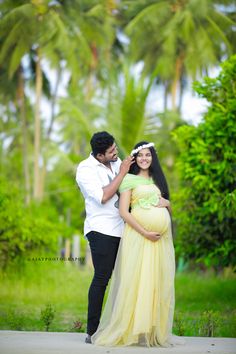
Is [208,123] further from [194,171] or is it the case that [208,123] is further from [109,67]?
[109,67]

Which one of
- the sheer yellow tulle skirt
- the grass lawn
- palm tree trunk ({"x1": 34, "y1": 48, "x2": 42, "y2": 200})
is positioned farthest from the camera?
palm tree trunk ({"x1": 34, "y1": 48, "x2": 42, "y2": 200})

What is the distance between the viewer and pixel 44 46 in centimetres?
3195

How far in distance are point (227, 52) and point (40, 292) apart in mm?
18751

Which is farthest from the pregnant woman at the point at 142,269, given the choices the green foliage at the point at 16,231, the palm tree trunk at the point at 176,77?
the palm tree trunk at the point at 176,77

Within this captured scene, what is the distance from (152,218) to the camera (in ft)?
22.4

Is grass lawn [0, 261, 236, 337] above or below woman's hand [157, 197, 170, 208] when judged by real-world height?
below

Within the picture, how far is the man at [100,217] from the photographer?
693cm

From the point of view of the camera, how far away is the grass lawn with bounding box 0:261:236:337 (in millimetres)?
9289

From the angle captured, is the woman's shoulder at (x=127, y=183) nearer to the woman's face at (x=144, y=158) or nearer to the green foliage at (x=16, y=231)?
the woman's face at (x=144, y=158)

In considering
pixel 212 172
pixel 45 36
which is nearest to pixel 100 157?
pixel 212 172

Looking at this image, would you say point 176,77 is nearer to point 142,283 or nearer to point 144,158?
point 144,158

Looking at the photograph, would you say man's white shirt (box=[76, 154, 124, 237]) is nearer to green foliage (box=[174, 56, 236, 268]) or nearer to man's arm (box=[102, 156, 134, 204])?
man's arm (box=[102, 156, 134, 204])

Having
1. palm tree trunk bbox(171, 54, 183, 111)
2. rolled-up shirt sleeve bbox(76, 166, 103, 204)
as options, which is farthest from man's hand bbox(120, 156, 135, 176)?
palm tree trunk bbox(171, 54, 183, 111)

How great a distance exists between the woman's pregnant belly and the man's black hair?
0.59 meters
